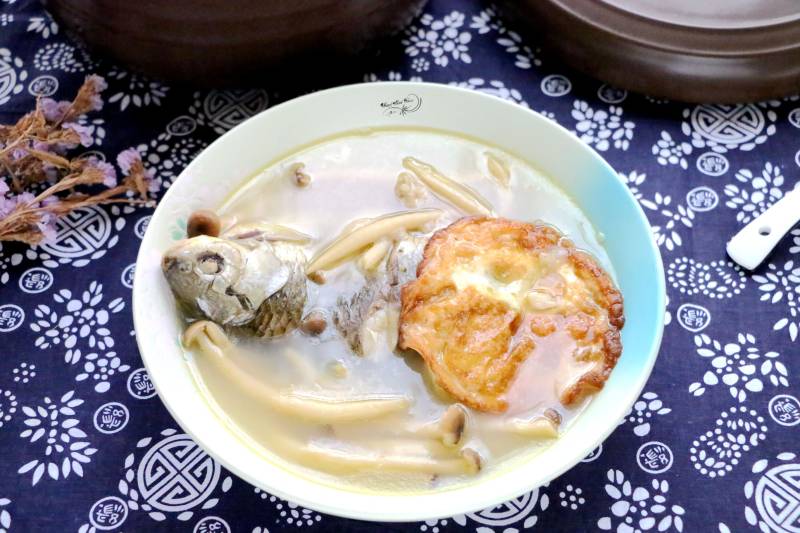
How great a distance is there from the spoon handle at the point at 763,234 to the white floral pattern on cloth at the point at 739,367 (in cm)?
15

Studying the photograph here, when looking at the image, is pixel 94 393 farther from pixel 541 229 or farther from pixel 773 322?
pixel 773 322

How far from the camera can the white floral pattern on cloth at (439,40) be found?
175 cm

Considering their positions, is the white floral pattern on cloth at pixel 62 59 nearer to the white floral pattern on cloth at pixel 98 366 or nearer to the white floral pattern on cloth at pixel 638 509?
the white floral pattern on cloth at pixel 98 366

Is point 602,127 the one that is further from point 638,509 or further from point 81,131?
point 81,131

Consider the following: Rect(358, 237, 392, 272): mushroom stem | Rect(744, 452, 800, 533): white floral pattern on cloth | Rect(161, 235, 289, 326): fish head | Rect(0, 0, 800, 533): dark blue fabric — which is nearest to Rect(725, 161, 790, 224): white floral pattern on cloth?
Rect(0, 0, 800, 533): dark blue fabric

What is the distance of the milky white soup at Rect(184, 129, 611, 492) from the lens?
46.6 inches

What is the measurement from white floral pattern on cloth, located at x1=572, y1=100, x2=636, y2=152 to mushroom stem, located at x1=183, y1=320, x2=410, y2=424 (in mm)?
736

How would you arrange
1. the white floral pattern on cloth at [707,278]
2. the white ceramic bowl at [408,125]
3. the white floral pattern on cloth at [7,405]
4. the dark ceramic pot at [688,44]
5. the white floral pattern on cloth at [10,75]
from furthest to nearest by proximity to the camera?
the white floral pattern on cloth at [10,75] < the dark ceramic pot at [688,44] < the white floral pattern on cloth at [707,278] < the white floral pattern on cloth at [7,405] < the white ceramic bowl at [408,125]

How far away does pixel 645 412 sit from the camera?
133cm

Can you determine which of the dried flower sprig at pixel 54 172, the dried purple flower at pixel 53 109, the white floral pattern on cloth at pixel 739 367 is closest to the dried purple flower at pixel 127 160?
the dried flower sprig at pixel 54 172

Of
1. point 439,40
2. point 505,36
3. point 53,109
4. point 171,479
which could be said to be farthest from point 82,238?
point 505,36

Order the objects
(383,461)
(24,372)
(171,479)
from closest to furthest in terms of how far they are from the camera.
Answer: (383,461)
(171,479)
(24,372)

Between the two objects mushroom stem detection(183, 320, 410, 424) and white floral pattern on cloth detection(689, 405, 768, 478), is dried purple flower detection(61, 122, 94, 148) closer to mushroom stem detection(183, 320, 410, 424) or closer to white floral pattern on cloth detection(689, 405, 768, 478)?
mushroom stem detection(183, 320, 410, 424)

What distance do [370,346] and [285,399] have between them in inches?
6.2
